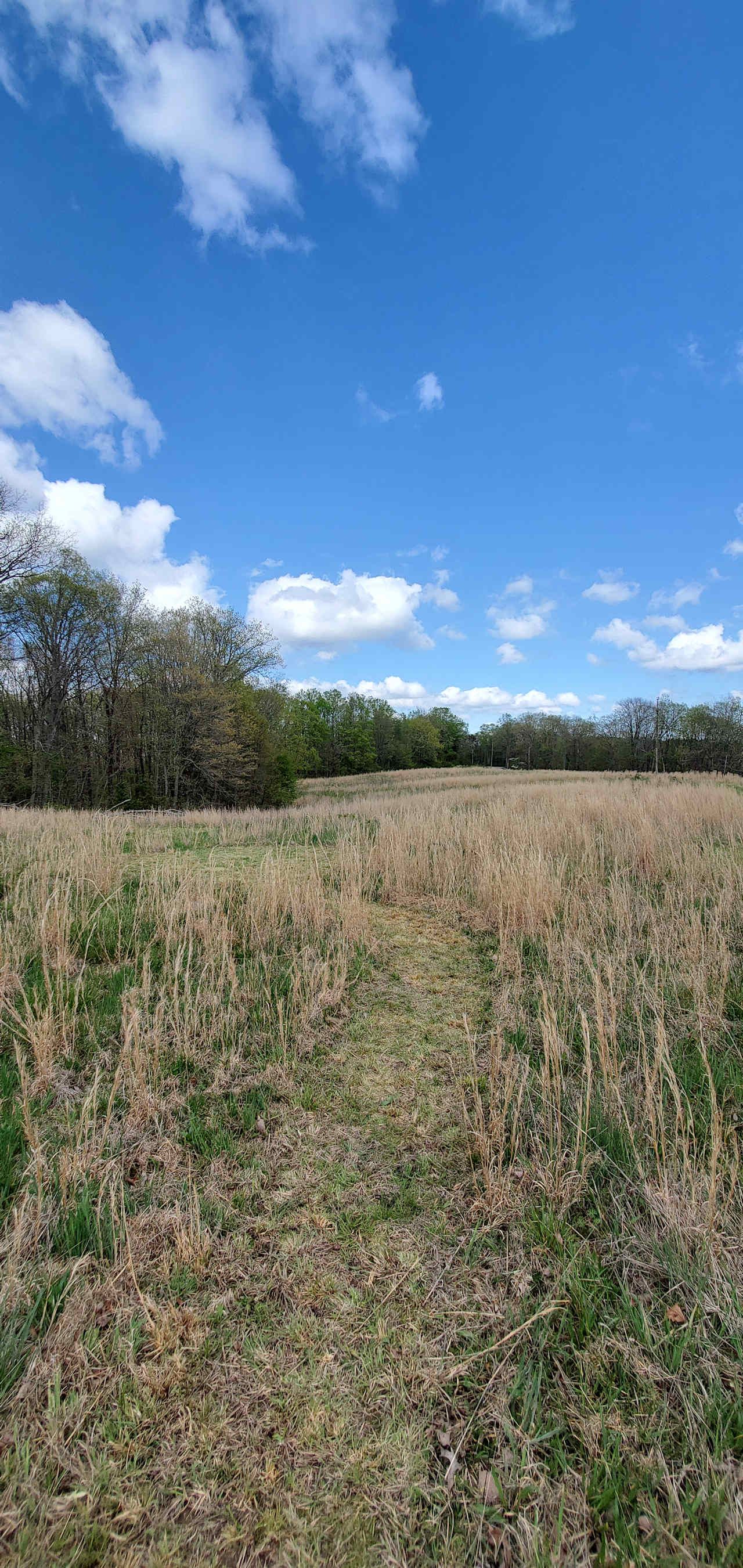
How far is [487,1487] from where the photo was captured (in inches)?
53.8

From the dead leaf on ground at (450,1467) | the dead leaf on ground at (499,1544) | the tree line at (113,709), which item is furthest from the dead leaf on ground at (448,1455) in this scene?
the tree line at (113,709)

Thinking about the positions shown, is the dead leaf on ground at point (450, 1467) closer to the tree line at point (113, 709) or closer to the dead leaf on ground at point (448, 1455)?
the dead leaf on ground at point (448, 1455)

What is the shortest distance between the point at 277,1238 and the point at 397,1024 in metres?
1.80

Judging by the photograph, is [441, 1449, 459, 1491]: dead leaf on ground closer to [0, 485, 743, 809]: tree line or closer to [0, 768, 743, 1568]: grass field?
[0, 768, 743, 1568]: grass field

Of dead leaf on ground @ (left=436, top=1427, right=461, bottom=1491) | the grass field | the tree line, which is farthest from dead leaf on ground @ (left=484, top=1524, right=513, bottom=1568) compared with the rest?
the tree line

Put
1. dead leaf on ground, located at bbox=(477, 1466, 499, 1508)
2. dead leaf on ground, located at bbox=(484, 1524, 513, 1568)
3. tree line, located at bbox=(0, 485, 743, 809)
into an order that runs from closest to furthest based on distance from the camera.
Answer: dead leaf on ground, located at bbox=(484, 1524, 513, 1568) < dead leaf on ground, located at bbox=(477, 1466, 499, 1508) < tree line, located at bbox=(0, 485, 743, 809)

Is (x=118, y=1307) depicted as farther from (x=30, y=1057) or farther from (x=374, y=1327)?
(x=30, y=1057)

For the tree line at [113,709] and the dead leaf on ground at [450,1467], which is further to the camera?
the tree line at [113,709]

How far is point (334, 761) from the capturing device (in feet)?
195

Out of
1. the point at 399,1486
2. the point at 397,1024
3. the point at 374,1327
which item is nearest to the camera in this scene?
the point at 399,1486

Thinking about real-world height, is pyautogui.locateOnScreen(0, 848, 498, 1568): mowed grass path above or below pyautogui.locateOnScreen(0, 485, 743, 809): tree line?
below

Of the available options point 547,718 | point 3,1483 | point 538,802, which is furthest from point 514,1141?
point 547,718

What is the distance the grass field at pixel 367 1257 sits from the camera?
1325 mm

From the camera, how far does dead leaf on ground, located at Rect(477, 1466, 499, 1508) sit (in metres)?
1.35
